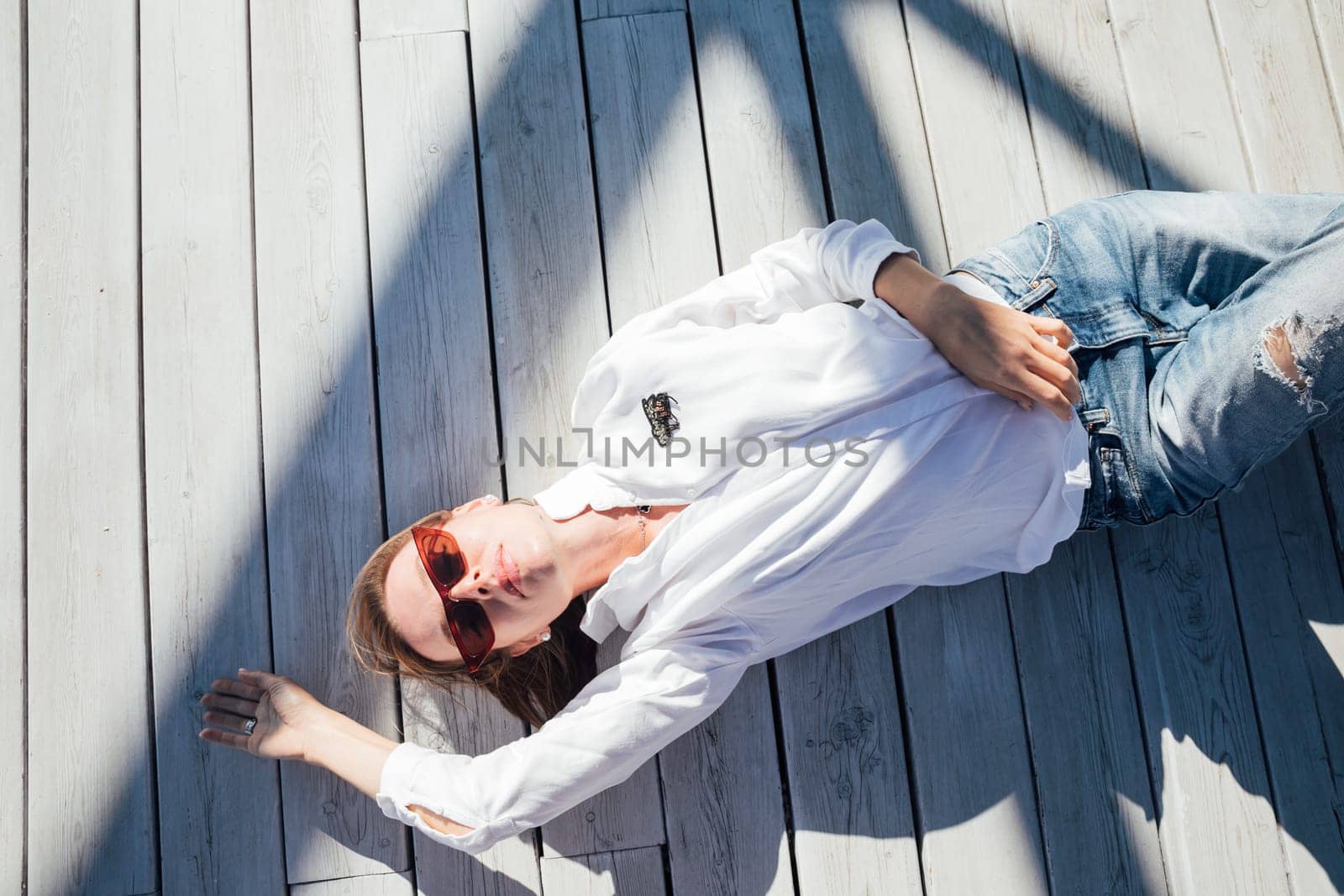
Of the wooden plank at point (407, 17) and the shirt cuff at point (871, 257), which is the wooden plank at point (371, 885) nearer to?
the shirt cuff at point (871, 257)

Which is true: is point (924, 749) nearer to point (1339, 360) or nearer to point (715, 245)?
point (1339, 360)

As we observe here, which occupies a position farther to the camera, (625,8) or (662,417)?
(625,8)

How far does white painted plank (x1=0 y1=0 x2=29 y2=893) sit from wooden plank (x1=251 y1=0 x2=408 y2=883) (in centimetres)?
55

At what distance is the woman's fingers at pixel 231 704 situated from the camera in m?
1.83

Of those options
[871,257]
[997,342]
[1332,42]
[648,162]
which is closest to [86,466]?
[648,162]

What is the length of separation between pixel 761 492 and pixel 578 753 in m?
0.60

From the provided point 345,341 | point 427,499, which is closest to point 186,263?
point 345,341

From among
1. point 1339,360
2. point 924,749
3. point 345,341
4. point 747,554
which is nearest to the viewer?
point 1339,360

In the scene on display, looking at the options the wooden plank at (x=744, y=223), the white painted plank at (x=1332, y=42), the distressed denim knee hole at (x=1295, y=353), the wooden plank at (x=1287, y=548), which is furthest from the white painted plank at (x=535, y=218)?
the white painted plank at (x=1332, y=42)

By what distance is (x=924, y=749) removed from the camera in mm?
1864

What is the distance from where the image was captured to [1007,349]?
5.10 feet

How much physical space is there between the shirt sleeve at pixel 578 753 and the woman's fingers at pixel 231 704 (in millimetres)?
351

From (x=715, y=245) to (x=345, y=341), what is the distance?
34.6 inches

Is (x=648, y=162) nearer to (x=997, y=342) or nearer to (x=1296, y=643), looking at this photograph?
(x=997, y=342)
